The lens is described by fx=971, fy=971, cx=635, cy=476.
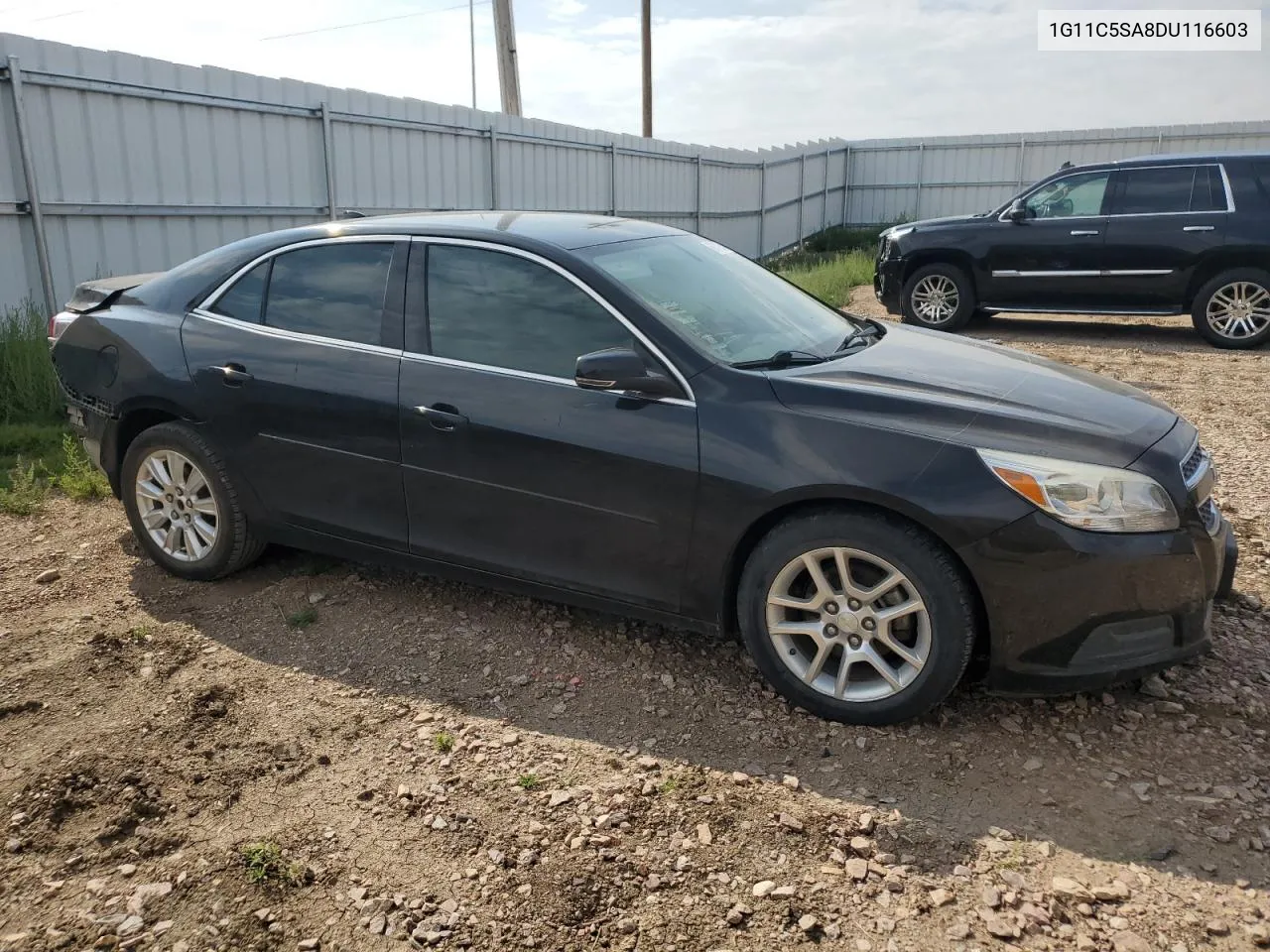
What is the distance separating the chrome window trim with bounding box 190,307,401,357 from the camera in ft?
12.7

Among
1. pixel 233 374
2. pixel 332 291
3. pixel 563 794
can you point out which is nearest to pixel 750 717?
pixel 563 794

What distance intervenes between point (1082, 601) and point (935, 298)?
9.18 m

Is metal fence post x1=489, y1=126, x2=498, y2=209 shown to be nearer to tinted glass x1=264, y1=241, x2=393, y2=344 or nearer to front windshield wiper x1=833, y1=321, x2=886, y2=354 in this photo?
tinted glass x1=264, y1=241, x2=393, y2=344

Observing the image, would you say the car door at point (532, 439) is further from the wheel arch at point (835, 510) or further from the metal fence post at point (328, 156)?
the metal fence post at point (328, 156)

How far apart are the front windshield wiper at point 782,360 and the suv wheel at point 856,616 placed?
2.04 feet

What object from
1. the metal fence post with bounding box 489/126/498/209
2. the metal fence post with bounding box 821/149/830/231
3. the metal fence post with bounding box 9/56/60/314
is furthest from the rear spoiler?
the metal fence post with bounding box 821/149/830/231

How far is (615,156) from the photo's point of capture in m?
15.6

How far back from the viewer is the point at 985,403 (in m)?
3.28

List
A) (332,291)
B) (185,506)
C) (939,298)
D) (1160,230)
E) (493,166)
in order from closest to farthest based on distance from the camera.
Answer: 1. (332,291)
2. (185,506)
3. (1160,230)
4. (939,298)
5. (493,166)

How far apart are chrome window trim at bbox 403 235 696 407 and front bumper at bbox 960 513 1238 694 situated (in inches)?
44.1

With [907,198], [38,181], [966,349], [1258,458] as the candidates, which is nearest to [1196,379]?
[1258,458]

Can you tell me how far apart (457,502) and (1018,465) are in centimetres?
201

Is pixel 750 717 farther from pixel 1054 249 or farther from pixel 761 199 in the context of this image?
pixel 761 199

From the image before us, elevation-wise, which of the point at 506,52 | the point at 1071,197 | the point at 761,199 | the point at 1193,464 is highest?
the point at 506,52
